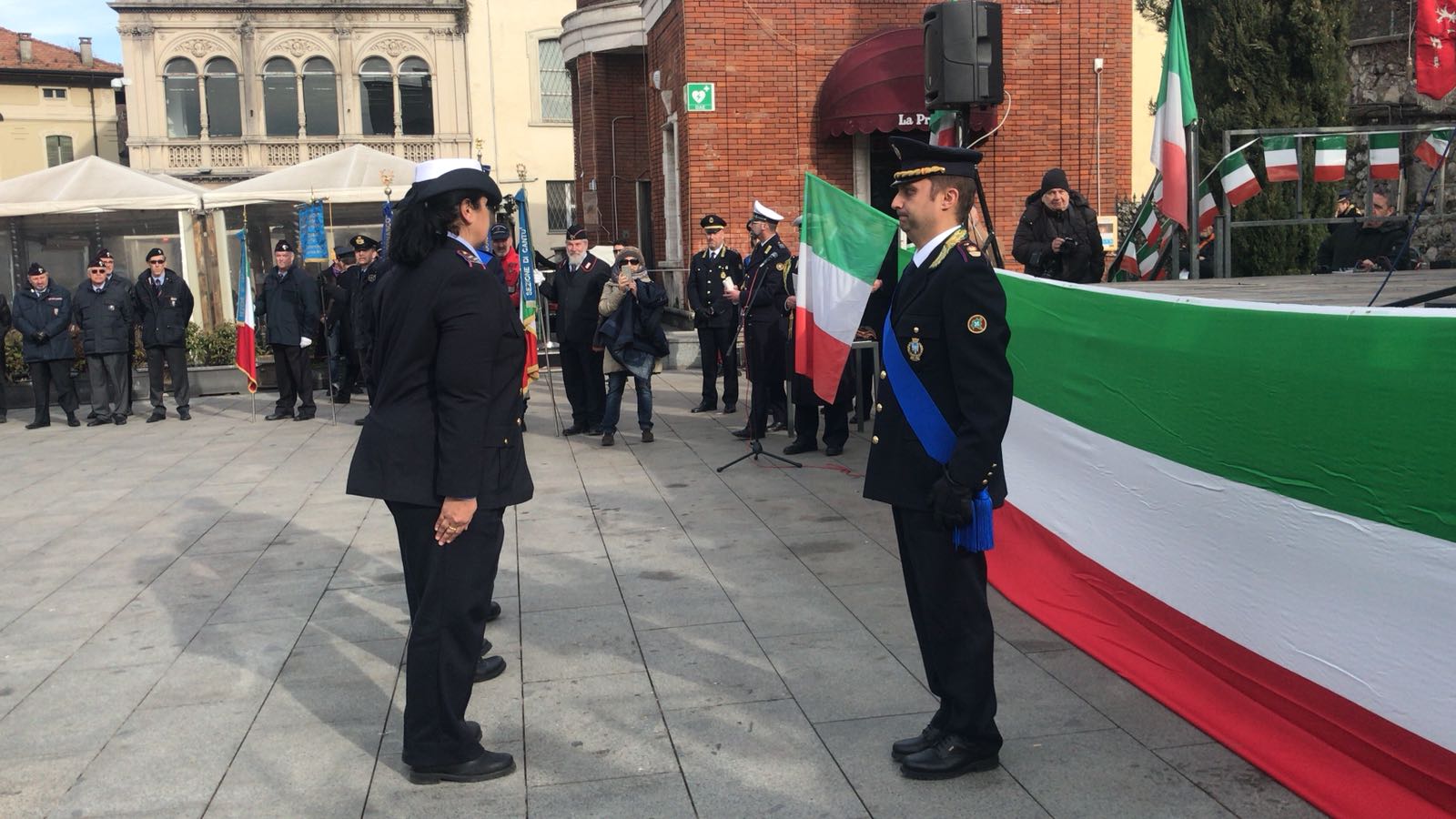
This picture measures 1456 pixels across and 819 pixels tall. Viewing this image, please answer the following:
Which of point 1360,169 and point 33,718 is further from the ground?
point 1360,169

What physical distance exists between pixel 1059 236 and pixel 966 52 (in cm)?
165

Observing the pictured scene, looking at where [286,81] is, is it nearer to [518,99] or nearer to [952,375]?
[518,99]

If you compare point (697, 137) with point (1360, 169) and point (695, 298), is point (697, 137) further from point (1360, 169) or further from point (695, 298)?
point (1360, 169)

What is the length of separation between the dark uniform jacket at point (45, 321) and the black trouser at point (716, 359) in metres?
7.69

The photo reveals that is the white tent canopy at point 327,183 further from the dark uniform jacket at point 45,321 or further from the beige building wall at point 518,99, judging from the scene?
the beige building wall at point 518,99

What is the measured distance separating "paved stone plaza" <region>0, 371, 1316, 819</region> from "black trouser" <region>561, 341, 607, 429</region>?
307 cm

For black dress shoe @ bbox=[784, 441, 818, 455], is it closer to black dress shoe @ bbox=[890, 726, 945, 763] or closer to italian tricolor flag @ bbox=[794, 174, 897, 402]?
italian tricolor flag @ bbox=[794, 174, 897, 402]

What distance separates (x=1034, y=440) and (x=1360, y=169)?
13321mm

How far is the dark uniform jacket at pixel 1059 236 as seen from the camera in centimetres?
998

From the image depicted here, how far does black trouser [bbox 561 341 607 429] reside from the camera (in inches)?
495

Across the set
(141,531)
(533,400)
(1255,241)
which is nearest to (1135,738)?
(141,531)

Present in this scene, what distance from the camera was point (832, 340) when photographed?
27.5ft

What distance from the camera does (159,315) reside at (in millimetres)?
15398

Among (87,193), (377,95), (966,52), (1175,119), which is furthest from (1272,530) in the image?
(377,95)
